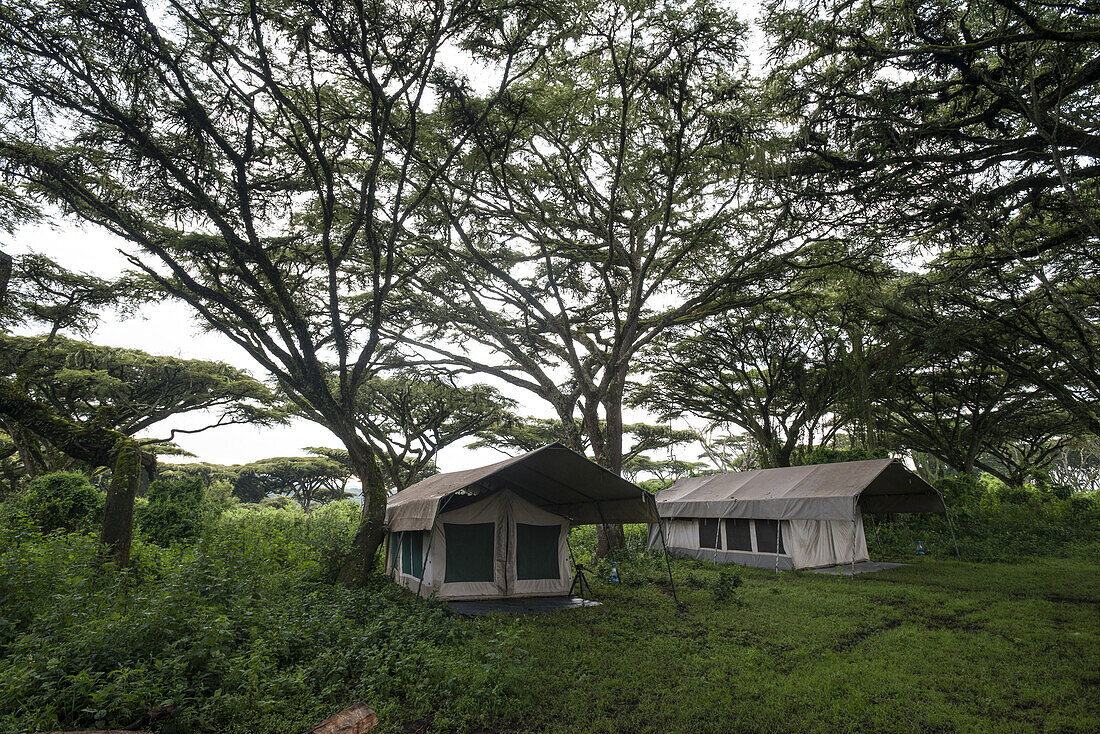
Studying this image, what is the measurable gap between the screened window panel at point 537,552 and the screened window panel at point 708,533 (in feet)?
23.6

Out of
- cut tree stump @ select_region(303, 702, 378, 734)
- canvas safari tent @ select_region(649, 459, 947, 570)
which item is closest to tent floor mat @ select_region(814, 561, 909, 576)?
canvas safari tent @ select_region(649, 459, 947, 570)

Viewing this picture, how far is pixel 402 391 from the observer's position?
2109 centimetres

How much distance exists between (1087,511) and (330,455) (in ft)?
116

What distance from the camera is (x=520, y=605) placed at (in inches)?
384

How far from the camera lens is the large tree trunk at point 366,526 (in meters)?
10.2

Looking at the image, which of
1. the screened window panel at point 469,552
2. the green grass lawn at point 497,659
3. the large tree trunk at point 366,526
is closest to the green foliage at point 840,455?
the green grass lawn at point 497,659

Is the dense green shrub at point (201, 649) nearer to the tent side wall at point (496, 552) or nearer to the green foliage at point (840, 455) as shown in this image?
the tent side wall at point (496, 552)

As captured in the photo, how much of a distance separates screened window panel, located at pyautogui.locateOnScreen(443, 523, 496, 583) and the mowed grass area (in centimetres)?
208

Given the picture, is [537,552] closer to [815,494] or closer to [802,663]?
[802,663]

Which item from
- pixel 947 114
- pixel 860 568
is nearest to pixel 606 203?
pixel 947 114

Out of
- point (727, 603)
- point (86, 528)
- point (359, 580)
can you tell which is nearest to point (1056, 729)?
point (727, 603)

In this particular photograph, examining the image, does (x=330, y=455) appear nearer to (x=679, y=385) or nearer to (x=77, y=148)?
(x=679, y=385)

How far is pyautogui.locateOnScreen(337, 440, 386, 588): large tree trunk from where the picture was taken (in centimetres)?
1025

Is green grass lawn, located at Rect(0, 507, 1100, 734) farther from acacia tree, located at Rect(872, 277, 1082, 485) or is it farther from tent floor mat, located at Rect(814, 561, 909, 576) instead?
acacia tree, located at Rect(872, 277, 1082, 485)
